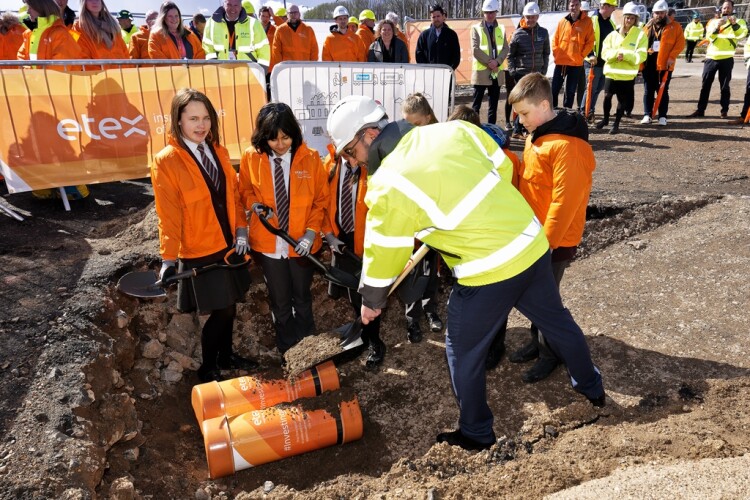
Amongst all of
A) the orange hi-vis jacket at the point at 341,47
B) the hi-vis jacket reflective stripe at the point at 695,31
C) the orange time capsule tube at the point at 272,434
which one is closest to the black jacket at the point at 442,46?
the orange hi-vis jacket at the point at 341,47

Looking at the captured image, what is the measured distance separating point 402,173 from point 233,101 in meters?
4.54

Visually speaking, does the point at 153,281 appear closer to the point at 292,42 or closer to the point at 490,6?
the point at 292,42

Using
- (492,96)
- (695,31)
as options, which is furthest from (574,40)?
(695,31)

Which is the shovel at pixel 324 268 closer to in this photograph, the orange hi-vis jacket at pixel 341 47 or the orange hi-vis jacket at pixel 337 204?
the orange hi-vis jacket at pixel 337 204

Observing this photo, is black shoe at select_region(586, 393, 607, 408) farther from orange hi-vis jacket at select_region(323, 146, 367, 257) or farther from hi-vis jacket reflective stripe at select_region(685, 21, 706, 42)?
hi-vis jacket reflective stripe at select_region(685, 21, 706, 42)

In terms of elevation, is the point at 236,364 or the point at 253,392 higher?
the point at 253,392

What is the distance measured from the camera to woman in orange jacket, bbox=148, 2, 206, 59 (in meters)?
7.21

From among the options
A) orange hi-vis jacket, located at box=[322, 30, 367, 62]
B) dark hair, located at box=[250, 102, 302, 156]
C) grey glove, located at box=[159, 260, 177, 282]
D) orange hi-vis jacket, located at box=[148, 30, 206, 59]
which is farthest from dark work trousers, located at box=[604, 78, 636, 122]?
grey glove, located at box=[159, 260, 177, 282]

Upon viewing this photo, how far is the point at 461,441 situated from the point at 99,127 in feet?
16.7

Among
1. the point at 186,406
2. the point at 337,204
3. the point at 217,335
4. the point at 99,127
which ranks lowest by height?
the point at 186,406

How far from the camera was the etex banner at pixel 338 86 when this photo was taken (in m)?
5.96

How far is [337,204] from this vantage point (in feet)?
12.7

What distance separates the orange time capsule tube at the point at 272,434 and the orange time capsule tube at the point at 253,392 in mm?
92

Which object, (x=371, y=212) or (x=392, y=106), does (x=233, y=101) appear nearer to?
(x=392, y=106)
